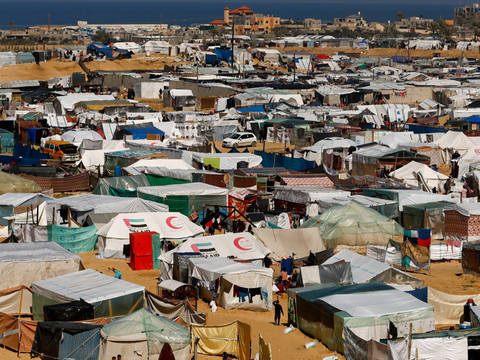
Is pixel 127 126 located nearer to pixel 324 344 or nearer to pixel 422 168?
pixel 422 168

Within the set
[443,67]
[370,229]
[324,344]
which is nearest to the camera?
[324,344]

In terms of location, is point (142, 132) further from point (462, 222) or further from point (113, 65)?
point (113, 65)

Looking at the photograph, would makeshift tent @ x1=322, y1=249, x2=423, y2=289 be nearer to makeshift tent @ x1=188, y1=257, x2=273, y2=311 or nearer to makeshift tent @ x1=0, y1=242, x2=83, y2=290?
makeshift tent @ x1=188, y1=257, x2=273, y2=311

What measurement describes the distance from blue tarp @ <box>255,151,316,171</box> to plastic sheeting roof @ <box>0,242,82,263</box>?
1257 centimetres

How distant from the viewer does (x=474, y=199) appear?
24156 mm

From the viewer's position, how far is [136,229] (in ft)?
66.2

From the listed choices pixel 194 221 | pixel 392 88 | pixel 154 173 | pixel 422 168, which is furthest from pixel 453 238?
pixel 392 88

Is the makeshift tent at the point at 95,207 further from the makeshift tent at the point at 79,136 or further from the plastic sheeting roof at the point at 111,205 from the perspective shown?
the makeshift tent at the point at 79,136

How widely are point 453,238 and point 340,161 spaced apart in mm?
10007

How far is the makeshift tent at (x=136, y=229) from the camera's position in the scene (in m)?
20.1

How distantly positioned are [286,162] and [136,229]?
35.1 feet

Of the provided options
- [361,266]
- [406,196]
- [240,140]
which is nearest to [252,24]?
[240,140]

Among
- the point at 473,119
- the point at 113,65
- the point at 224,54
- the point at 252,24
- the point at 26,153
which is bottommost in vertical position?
the point at 26,153

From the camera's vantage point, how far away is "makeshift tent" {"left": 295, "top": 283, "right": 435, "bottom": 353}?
45.3ft
